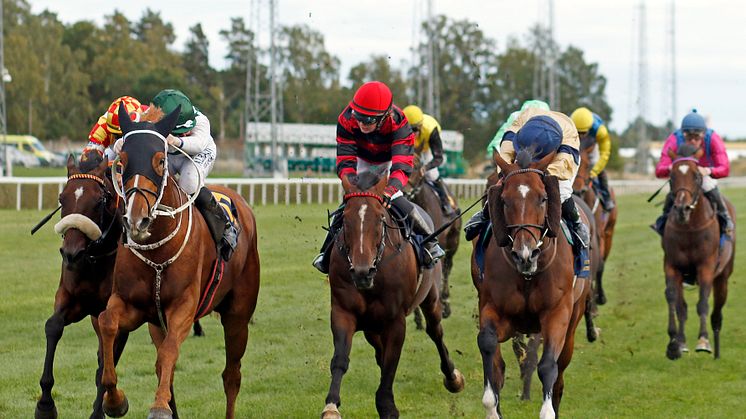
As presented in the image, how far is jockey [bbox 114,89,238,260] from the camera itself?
21.6ft

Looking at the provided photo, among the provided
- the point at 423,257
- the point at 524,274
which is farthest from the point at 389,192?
the point at 524,274

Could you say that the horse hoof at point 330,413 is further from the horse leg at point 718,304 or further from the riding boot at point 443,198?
the riding boot at point 443,198

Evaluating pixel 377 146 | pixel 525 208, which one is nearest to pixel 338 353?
pixel 525 208

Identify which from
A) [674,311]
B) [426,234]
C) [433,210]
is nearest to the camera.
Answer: [426,234]

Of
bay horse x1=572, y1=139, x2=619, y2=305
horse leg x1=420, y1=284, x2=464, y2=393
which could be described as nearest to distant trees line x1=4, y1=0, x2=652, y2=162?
bay horse x1=572, y1=139, x2=619, y2=305

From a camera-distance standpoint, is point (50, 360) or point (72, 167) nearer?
point (50, 360)

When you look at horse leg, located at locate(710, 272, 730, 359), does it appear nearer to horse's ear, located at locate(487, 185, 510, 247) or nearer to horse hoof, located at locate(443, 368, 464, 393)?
horse hoof, located at locate(443, 368, 464, 393)

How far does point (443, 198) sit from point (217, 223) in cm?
548

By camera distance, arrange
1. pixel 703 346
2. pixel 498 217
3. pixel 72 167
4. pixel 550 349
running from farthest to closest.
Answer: pixel 703 346 → pixel 72 167 → pixel 550 349 → pixel 498 217

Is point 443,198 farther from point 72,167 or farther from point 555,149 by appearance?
point 72,167

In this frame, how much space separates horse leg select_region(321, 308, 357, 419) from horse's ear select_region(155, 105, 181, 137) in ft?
5.25

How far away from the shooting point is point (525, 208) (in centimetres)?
604

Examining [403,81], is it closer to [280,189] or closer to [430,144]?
[280,189]

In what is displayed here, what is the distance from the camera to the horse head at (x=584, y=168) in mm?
11805
